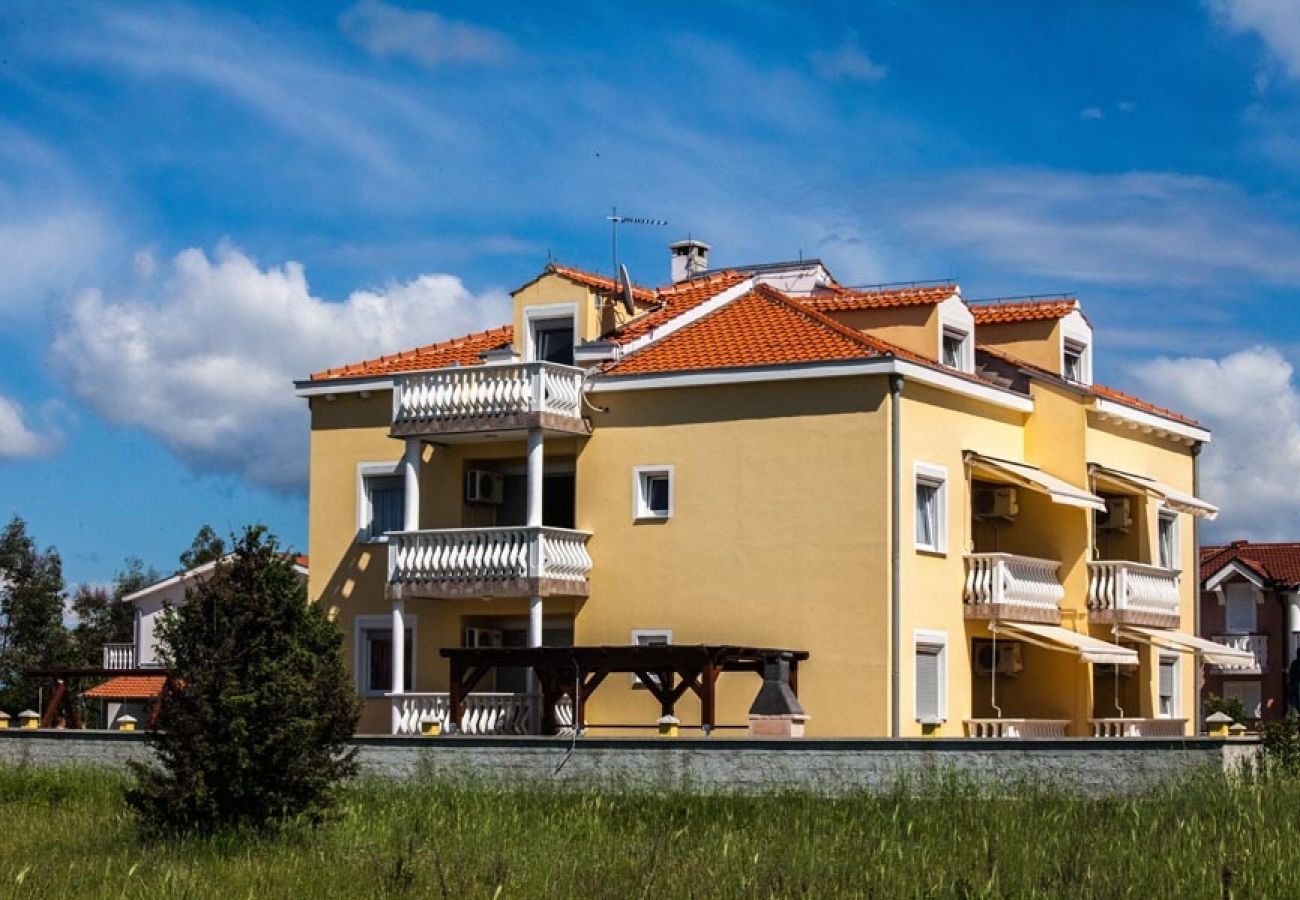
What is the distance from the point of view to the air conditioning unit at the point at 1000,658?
1570 inches

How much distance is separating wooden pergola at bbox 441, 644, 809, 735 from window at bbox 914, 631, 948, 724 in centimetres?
210

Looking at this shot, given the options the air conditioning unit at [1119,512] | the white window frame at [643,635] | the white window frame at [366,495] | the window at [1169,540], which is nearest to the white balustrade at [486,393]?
the white window frame at [366,495]

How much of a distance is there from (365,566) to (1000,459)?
11.9 m

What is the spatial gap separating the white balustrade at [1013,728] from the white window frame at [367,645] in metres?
10.1

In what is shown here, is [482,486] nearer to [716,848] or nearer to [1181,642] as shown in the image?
[1181,642]

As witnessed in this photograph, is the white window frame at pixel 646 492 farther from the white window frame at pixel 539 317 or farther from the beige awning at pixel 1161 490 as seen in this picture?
the beige awning at pixel 1161 490

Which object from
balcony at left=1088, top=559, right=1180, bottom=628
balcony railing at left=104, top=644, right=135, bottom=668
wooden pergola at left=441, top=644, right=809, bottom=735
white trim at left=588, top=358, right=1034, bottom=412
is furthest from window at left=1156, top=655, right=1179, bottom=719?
balcony railing at left=104, top=644, right=135, bottom=668

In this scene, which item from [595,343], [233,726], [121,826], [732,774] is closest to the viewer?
[233,726]

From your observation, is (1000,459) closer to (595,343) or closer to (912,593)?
(912,593)

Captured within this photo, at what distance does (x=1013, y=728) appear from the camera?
38469 mm

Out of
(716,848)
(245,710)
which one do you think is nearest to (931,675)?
(716,848)

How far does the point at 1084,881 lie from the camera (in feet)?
69.4

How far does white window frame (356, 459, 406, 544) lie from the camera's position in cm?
4153

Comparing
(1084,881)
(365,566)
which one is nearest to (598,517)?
(365,566)
